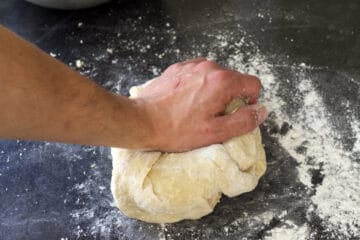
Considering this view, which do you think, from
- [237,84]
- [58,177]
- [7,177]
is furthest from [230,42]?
[7,177]

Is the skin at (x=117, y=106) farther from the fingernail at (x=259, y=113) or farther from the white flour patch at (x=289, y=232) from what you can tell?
the white flour patch at (x=289, y=232)

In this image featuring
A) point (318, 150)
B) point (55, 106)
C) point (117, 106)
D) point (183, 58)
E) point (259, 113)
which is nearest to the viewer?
point (55, 106)

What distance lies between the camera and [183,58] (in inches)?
61.3

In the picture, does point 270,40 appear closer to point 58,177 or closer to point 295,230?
point 295,230

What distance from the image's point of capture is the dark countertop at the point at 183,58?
1.25 m

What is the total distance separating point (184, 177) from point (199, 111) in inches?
6.3

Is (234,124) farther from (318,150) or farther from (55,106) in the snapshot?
(55,106)

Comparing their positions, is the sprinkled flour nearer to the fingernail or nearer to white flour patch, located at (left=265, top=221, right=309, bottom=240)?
white flour patch, located at (left=265, top=221, right=309, bottom=240)

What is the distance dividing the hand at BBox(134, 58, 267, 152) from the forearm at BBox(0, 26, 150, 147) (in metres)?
0.05

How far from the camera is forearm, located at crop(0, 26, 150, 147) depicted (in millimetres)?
916

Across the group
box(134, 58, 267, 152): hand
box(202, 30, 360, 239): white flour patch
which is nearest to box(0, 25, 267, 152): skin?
box(134, 58, 267, 152): hand

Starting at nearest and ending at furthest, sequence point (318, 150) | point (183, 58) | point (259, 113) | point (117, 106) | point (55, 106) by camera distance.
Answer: point (55, 106), point (117, 106), point (259, 113), point (318, 150), point (183, 58)

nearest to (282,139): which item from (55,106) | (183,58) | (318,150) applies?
(318,150)

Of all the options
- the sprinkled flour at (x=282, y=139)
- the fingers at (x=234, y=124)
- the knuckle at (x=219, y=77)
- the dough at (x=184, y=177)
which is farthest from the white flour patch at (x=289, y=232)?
the knuckle at (x=219, y=77)
